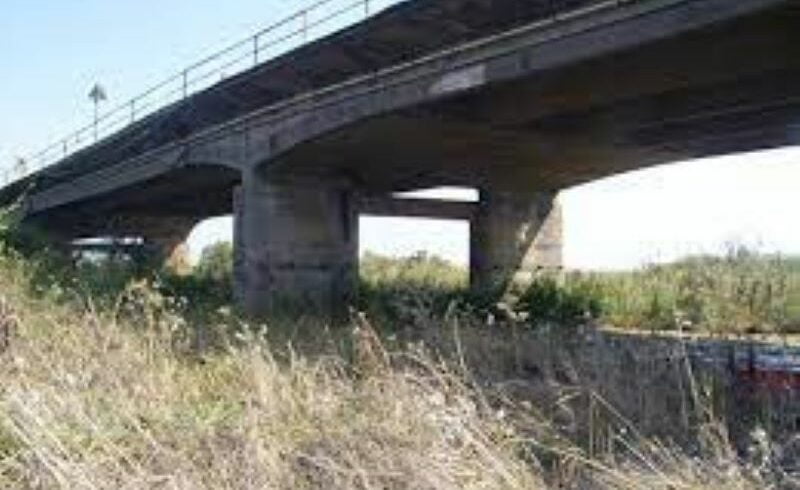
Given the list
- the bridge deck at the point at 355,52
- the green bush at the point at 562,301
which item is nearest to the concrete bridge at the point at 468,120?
the bridge deck at the point at 355,52

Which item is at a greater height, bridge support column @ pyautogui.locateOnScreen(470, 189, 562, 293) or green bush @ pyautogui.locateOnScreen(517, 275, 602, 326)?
bridge support column @ pyautogui.locateOnScreen(470, 189, 562, 293)

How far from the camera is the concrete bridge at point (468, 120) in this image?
2055 centimetres

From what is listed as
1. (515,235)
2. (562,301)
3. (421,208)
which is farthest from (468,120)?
(421,208)

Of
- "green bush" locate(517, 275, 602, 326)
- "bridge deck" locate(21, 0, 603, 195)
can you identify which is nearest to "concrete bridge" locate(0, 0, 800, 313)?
"bridge deck" locate(21, 0, 603, 195)

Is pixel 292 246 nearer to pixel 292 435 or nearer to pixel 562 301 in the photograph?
pixel 562 301

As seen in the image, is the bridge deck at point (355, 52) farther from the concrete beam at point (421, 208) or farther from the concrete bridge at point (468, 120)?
the concrete beam at point (421, 208)

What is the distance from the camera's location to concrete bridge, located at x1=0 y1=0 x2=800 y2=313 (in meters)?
20.5

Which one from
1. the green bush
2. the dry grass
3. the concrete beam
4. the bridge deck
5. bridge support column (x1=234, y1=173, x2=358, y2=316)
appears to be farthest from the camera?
the concrete beam

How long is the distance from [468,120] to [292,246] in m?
6.65

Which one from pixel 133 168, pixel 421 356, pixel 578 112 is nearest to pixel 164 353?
pixel 421 356

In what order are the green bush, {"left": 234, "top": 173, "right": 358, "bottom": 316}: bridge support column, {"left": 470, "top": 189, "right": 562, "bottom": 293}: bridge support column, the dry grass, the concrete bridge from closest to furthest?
the dry grass
the concrete bridge
the green bush
{"left": 234, "top": 173, "right": 358, "bottom": 316}: bridge support column
{"left": 470, "top": 189, "right": 562, "bottom": 293}: bridge support column

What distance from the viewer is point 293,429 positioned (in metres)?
7.05

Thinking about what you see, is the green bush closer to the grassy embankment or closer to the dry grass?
the grassy embankment

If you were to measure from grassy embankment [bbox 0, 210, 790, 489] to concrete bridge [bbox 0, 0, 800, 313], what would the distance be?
11122mm
